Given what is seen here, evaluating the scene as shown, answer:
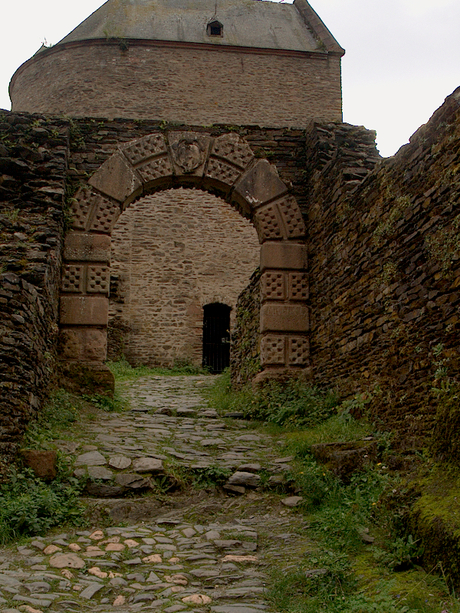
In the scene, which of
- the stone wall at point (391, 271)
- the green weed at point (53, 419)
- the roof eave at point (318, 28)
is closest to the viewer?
the stone wall at point (391, 271)

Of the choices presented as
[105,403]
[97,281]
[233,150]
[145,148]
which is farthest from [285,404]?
[145,148]

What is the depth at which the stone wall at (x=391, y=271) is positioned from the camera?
4859 millimetres

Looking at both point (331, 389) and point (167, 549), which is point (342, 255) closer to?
point (331, 389)

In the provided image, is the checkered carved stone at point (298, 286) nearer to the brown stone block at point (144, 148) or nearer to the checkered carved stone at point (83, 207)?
the brown stone block at point (144, 148)

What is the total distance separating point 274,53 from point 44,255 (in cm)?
1454

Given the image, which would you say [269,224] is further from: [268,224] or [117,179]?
[117,179]

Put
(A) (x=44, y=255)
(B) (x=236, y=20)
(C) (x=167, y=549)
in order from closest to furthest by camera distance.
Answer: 1. (C) (x=167, y=549)
2. (A) (x=44, y=255)
3. (B) (x=236, y=20)

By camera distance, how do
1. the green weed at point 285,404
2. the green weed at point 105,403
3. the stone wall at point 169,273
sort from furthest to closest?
1. the stone wall at point 169,273
2. the green weed at point 105,403
3. the green weed at point 285,404

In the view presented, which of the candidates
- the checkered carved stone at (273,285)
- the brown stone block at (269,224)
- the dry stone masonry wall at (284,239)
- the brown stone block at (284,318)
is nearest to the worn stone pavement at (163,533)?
the dry stone masonry wall at (284,239)

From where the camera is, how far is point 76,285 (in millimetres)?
8391

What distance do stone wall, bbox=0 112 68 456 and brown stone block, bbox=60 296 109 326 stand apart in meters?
0.21

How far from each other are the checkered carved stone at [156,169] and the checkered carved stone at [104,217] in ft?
1.99

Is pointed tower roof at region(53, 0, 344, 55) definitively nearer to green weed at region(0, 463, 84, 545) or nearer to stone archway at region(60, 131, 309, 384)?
stone archway at region(60, 131, 309, 384)

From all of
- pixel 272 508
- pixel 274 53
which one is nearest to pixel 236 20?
pixel 274 53
